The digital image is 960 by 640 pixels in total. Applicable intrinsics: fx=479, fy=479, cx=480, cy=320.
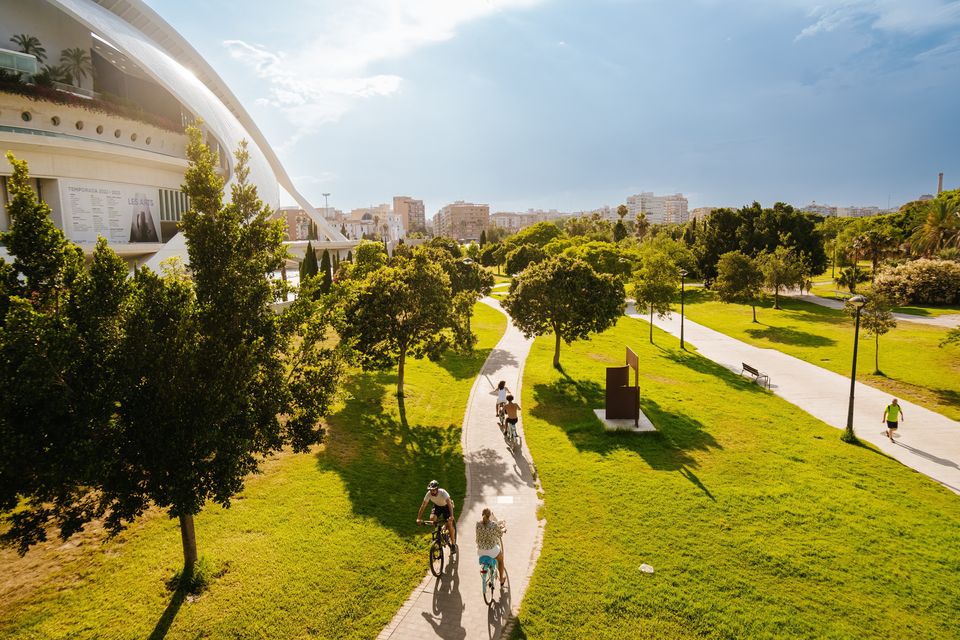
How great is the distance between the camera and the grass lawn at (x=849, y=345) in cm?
2131

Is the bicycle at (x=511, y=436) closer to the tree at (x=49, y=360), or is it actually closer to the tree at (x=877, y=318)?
the tree at (x=49, y=360)

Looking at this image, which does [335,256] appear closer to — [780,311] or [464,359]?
[464,359]

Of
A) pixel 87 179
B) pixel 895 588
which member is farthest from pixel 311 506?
pixel 87 179

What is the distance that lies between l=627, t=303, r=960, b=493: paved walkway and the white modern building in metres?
28.4

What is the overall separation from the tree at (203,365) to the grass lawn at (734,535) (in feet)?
17.3

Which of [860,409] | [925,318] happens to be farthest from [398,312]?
[925,318]

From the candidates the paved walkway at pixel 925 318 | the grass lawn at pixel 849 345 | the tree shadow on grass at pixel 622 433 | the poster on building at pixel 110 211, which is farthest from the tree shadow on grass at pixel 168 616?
the paved walkway at pixel 925 318

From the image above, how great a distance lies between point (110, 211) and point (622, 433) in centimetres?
2717

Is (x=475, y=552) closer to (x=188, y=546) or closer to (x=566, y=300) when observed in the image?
(x=188, y=546)

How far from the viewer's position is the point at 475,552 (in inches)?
364

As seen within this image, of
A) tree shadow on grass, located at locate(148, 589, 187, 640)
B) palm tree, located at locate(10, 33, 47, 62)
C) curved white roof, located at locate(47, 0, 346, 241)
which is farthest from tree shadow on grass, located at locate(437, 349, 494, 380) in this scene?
palm tree, located at locate(10, 33, 47, 62)

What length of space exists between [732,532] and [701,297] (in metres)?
45.2

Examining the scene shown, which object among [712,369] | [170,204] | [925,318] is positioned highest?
[170,204]

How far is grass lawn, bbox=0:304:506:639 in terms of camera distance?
7371 mm
